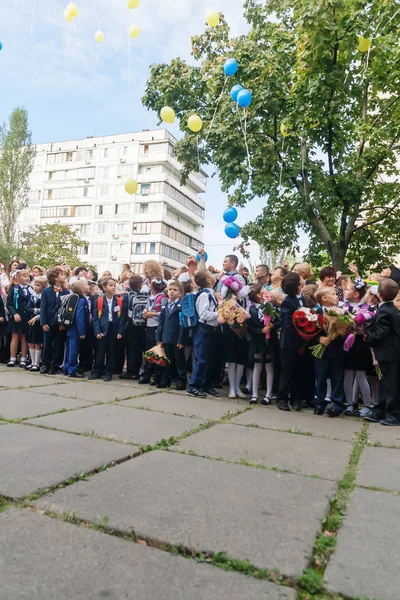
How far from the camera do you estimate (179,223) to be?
7550 centimetres

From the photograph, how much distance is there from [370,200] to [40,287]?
12825mm

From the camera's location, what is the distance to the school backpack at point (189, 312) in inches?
304

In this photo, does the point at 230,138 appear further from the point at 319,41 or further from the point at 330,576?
the point at 330,576

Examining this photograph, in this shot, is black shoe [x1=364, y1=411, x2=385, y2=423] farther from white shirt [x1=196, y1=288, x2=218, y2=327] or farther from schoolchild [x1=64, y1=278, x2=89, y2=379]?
schoolchild [x1=64, y1=278, x2=89, y2=379]

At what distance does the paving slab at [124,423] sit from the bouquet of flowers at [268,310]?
234 cm

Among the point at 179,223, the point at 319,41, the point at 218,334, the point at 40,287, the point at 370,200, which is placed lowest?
the point at 218,334

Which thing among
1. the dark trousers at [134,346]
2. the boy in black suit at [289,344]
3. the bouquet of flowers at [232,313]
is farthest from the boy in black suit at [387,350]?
the dark trousers at [134,346]

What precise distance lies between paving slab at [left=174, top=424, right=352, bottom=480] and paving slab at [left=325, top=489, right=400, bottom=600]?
2.06ft

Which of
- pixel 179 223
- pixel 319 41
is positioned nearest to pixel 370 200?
pixel 319 41

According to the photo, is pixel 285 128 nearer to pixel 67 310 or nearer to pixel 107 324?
pixel 107 324

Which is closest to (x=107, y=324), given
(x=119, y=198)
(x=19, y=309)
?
(x=19, y=309)

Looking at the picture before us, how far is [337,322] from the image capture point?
6.48m

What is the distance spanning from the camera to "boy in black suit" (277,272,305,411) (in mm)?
6938

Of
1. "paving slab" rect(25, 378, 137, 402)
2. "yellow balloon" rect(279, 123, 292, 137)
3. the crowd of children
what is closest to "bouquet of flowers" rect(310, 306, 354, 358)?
the crowd of children
